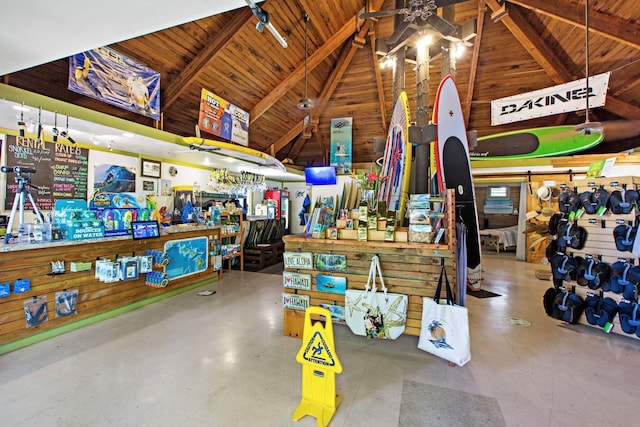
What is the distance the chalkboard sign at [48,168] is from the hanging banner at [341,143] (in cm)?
648

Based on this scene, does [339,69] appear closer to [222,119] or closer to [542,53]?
[222,119]

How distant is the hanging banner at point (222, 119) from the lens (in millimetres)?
5941

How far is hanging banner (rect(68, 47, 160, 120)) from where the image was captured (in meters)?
3.97

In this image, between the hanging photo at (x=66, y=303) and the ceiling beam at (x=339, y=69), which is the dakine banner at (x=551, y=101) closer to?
the ceiling beam at (x=339, y=69)

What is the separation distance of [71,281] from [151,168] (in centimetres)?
350

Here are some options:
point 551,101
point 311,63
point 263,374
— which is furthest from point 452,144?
point 311,63

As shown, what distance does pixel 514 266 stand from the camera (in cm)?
746

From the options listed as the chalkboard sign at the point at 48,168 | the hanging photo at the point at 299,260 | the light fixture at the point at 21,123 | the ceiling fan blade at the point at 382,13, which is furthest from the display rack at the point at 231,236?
the ceiling fan blade at the point at 382,13

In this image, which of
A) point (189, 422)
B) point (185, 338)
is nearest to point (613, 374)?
point (189, 422)

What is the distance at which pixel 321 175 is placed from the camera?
30.6 feet

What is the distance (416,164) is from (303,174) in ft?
20.4

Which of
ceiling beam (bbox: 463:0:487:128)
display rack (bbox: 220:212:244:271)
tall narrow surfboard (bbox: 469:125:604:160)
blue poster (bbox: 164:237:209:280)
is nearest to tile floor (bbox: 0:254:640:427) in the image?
blue poster (bbox: 164:237:209:280)

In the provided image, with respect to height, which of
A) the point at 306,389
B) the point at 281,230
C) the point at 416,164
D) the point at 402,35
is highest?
the point at 402,35

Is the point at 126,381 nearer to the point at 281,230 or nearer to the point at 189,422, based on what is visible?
the point at 189,422
